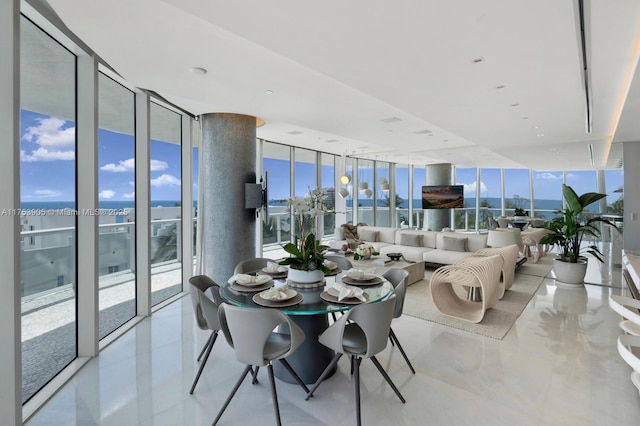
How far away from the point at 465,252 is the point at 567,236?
174 centimetres

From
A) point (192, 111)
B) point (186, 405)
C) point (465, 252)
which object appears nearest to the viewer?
point (186, 405)

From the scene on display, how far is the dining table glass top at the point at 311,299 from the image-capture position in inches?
89.8

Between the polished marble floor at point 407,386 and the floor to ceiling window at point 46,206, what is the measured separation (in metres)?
0.47

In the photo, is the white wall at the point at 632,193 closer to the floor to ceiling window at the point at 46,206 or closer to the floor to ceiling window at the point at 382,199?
the floor to ceiling window at the point at 382,199

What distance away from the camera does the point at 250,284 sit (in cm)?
279

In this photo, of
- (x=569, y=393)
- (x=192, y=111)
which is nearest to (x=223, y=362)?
(x=569, y=393)

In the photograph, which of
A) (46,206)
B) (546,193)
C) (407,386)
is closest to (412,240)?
(407,386)

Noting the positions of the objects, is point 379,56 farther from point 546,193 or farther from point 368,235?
point 546,193

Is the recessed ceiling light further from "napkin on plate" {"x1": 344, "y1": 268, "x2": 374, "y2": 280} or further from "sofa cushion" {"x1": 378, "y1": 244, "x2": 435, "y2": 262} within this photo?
"sofa cushion" {"x1": 378, "y1": 244, "x2": 435, "y2": 262}

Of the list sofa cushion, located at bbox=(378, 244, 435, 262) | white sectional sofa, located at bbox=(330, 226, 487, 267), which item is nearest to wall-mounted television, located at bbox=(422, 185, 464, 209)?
white sectional sofa, located at bbox=(330, 226, 487, 267)

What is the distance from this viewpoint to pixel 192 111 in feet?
16.9

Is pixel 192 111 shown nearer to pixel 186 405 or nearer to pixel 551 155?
pixel 186 405

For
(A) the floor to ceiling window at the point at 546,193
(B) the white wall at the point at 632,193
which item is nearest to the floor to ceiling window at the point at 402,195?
(A) the floor to ceiling window at the point at 546,193

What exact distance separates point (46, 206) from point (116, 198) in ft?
3.68
